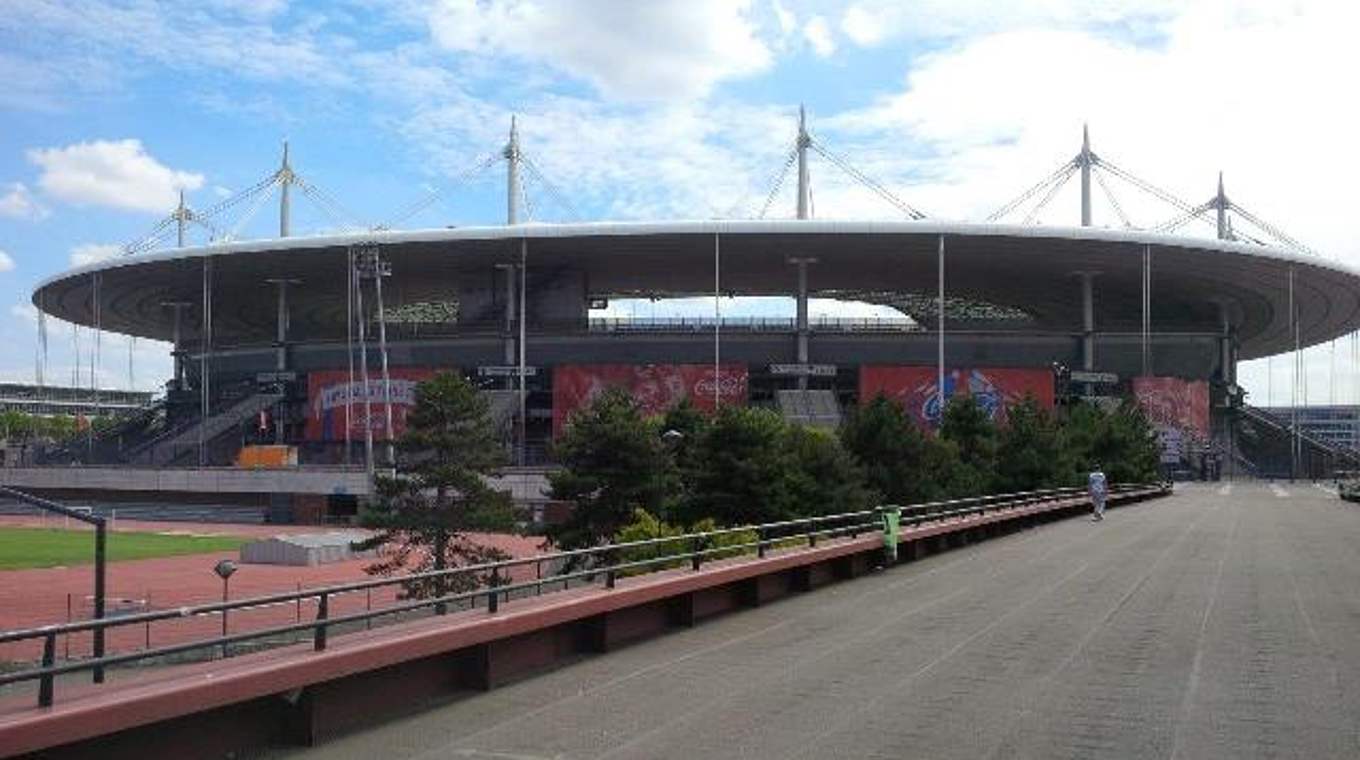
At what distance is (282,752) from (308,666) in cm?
55

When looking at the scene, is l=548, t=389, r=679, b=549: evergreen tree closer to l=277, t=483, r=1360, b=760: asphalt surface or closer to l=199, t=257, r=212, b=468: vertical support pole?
l=277, t=483, r=1360, b=760: asphalt surface

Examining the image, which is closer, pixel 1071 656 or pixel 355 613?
pixel 355 613

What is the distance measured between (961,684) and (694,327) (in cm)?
7970

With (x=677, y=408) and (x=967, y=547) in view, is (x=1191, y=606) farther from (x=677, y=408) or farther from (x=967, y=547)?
(x=677, y=408)

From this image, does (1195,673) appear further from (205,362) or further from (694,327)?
(205,362)

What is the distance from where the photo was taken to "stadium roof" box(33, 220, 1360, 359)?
81.1m

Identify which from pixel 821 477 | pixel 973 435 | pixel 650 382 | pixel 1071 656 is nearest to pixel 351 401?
pixel 650 382

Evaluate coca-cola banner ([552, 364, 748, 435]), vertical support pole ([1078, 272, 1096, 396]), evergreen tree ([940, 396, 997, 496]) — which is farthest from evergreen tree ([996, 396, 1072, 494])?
vertical support pole ([1078, 272, 1096, 396])

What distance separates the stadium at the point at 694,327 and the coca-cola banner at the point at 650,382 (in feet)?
0.52

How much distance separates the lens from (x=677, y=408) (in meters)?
42.6

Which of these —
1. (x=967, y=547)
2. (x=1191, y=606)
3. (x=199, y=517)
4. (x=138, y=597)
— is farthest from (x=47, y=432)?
(x=1191, y=606)

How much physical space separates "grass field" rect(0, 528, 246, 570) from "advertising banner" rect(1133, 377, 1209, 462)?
5912cm

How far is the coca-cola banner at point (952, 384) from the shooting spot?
84125 mm

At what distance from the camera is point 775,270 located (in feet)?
300
